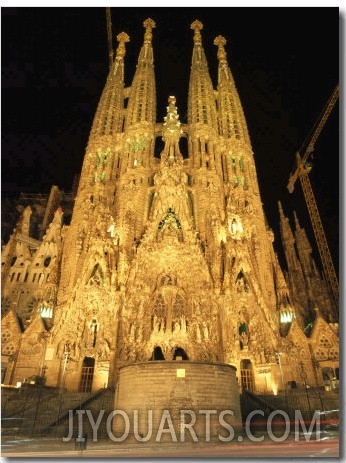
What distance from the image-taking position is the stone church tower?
31938mm

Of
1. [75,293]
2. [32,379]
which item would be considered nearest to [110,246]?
[75,293]

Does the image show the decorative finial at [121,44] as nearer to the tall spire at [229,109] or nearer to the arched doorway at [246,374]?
the tall spire at [229,109]

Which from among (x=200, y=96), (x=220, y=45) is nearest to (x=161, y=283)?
(x=200, y=96)

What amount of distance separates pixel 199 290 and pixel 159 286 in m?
4.06

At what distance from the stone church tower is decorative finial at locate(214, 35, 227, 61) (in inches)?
753

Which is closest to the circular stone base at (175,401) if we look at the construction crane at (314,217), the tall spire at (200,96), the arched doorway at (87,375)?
the arched doorway at (87,375)

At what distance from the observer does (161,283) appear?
118 ft

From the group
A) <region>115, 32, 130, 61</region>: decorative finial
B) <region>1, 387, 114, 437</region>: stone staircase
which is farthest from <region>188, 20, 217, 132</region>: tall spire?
<region>1, 387, 114, 437</region>: stone staircase

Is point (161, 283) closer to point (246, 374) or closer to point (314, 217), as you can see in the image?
point (246, 374)

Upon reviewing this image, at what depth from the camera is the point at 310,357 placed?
3434 cm

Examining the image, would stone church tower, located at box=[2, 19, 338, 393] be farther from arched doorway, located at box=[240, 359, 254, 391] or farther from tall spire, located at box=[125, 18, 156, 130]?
tall spire, located at box=[125, 18, 156, 130]

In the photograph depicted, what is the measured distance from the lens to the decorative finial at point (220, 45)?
5869cm

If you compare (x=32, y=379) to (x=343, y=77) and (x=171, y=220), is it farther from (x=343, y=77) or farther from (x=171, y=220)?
(x=343, y=77)

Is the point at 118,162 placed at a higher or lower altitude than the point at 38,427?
higher
